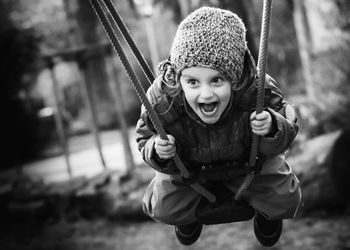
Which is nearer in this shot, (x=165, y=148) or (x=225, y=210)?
(x=165, y=148)

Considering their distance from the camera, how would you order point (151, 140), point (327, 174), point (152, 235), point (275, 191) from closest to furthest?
point (151, 140) < point (275, 191) < point (327, 174) < point (152, 235)

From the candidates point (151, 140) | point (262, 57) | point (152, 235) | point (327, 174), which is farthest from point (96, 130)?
point (262, 57)

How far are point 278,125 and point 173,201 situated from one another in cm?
47

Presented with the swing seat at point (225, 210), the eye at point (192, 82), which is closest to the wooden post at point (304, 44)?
the swing seat at point (225, 210)

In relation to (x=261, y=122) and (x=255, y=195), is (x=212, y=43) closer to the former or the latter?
(x=261, y=122)

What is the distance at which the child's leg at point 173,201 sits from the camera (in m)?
1.45

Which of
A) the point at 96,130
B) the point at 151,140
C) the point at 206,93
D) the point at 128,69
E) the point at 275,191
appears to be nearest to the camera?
the point at 128,69

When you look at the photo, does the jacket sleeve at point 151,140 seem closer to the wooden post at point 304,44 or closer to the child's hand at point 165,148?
the child's hand at point 165,148

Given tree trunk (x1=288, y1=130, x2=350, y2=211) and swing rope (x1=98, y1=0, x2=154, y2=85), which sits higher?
swing rope (x1=98, y1=0, x2=154, y2=85)

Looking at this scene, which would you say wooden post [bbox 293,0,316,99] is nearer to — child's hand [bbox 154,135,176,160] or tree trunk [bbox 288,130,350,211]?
tree trunk [bbox 288,130,350,211]

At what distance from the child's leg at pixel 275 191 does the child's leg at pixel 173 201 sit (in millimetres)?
172

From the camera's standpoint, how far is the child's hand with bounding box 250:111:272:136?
1.16 metres

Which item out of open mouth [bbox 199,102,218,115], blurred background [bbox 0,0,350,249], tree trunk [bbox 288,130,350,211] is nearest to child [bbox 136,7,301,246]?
A: open mouth [bbox 199,102,218,115]

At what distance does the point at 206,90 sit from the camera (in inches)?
44.9
